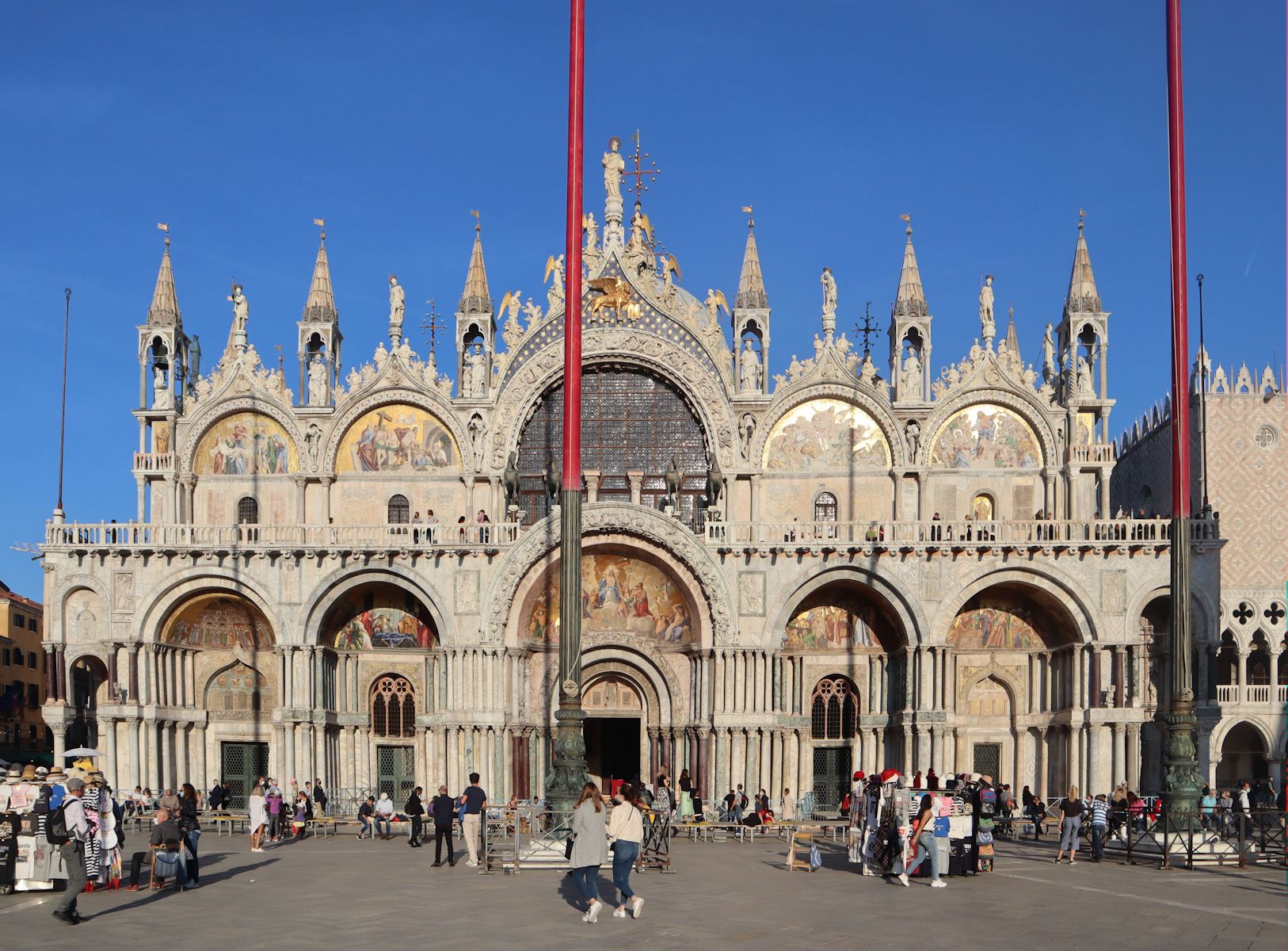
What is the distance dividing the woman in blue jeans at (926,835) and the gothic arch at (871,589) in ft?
62.6

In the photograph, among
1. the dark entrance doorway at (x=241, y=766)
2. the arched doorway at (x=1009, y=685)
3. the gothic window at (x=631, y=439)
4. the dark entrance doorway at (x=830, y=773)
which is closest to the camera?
the arched doorway at (x=1009, y=685)

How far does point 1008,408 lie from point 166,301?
26538 millimetres

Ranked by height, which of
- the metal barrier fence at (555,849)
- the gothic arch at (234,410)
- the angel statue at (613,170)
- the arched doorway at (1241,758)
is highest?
the angel statue at (613,170)

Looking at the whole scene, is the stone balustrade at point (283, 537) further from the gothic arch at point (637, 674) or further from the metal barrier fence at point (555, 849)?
the metal barrier fence at point (555, 849)

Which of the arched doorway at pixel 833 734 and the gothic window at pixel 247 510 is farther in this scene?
the gothic window at pixel 247 510

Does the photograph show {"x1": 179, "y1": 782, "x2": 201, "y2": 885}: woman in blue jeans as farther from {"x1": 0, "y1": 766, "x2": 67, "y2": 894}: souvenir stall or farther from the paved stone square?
{"x1": 0, "y1": 766, "x2": 67, "y2": 894}: souvenir stall

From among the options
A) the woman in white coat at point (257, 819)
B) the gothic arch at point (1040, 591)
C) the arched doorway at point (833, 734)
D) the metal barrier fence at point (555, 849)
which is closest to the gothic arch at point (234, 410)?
the woman in white coat at point (257, 819)

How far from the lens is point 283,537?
150 feet

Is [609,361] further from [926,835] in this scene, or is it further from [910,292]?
[926,835]

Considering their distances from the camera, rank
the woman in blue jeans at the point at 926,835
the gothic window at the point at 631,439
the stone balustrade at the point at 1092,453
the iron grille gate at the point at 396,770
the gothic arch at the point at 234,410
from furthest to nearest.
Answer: the gothic window at the point at 631,439 → the gothic arch at the point at 234,410 → the iron grille gate at the point at 396,770 → the stone balustrade at the point at 1092,453 → the woman in blue jeans at the point at 926,835

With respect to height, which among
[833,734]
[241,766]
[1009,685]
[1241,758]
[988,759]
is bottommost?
[1241,758]

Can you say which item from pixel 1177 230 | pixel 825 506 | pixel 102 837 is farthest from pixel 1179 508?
pixel 102 837

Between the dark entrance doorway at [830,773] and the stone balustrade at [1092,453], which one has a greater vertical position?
the stone balustrade at [1092,453]

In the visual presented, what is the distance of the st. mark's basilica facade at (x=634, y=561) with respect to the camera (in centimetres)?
4391
